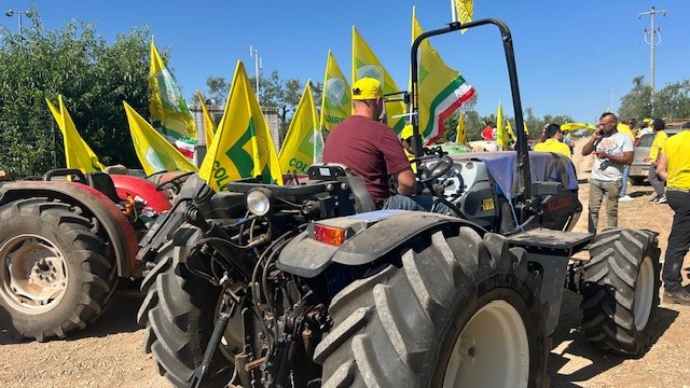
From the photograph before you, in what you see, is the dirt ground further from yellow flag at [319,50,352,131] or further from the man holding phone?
yellow flag at [319,50,352,131]

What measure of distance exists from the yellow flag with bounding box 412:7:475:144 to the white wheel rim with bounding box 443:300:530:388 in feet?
22.0

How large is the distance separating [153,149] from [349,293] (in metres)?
6.06

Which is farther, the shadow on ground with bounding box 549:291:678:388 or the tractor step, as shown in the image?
the shadow on ground with bounding box 549:291:678:388

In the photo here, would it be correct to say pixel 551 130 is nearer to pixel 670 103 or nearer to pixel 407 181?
pixel 407 181

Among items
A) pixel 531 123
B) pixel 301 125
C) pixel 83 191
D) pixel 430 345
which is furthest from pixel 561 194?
pixel 531 123

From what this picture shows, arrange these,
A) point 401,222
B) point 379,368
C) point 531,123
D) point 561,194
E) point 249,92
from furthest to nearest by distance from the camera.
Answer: point 531,123
point 249,92
point 561,194
point 401,222
point 379,368

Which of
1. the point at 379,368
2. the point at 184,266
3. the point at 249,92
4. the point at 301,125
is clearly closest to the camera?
the point at 379,368

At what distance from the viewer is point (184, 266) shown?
9.27 feet

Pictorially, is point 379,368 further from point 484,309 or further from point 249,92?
point 249,92

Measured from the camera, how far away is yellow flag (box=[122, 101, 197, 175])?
24.1 feet

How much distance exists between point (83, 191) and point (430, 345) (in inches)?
149

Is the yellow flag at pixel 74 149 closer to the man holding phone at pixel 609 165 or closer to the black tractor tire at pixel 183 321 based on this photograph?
the black tractor tire at pixel 183 321

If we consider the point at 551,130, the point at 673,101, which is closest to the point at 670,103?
the point at 673,101

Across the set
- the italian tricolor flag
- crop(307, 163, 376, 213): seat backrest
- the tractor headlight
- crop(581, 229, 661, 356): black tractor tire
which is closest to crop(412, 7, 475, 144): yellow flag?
the italian tricolor flag
